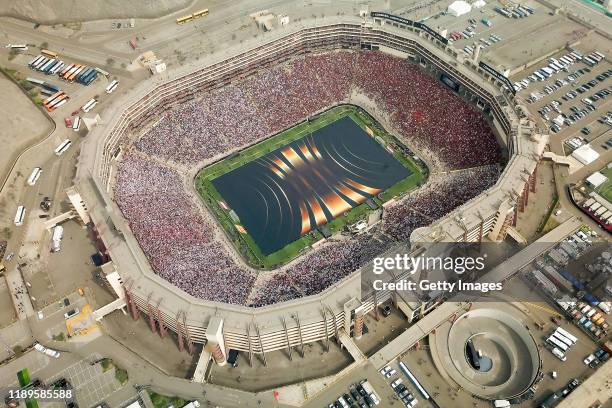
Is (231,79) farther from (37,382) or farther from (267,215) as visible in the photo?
(37,382)

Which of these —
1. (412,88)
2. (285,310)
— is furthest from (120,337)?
(412,88)

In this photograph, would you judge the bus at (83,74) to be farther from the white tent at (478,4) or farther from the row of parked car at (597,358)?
the row of parked car at (597,358)

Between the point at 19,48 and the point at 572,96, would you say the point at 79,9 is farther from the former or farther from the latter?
the point at 572,96

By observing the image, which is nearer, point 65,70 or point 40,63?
point 65,70

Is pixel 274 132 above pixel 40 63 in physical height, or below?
below

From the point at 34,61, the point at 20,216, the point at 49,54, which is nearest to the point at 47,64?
the point at 34,61

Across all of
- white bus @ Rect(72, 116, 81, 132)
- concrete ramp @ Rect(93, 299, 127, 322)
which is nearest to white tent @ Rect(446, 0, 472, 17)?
white bus @ Rect(72, 116, 81, 132)
